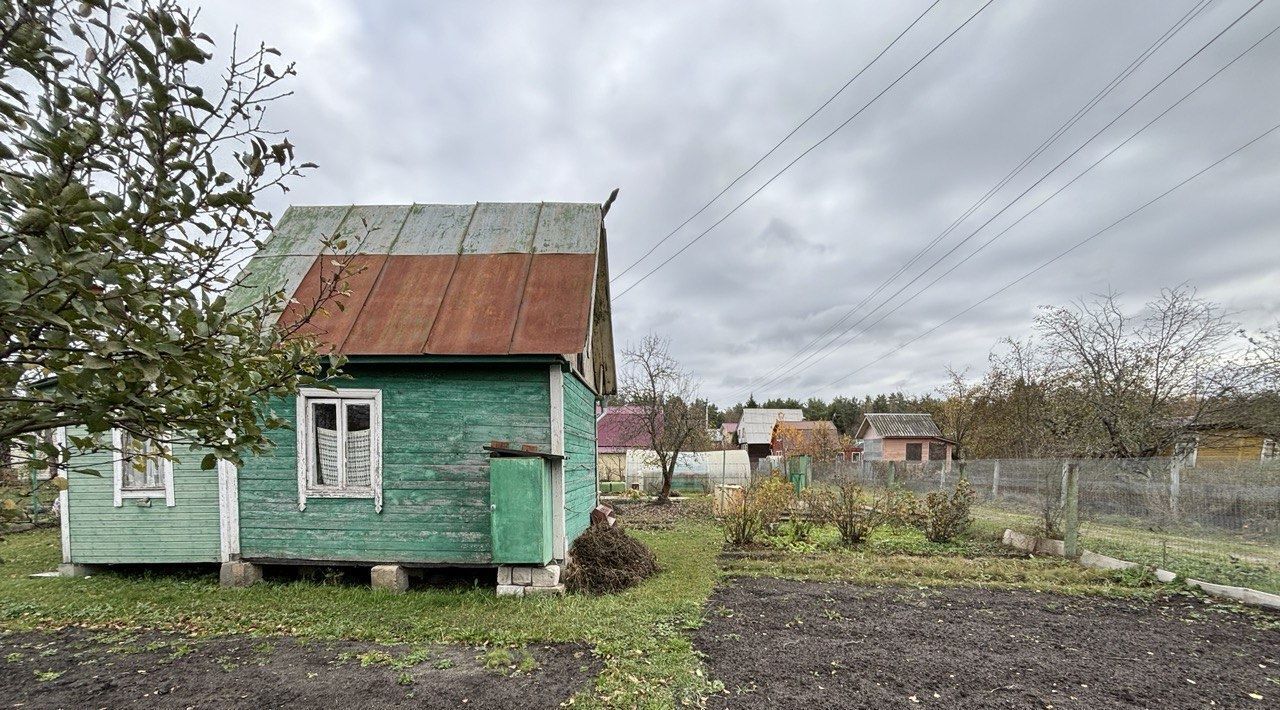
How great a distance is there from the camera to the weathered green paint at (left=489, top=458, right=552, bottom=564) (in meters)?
6.85

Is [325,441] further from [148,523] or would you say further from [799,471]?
[799,471]

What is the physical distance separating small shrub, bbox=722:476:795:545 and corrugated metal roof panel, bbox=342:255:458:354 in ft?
21.4

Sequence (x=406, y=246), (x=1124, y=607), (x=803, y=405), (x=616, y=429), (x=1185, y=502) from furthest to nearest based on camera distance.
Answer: (x=803, y=405), (x=616, y=429), (x=406, y=246), (x=1185, y=502), (x=1124, y=607)

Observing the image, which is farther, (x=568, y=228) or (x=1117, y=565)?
(x=568, y=228)

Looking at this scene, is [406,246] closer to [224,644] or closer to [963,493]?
[224,644]

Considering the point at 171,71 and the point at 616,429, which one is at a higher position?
the point at 171,71

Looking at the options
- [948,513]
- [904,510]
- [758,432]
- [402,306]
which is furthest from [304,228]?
[758,432]

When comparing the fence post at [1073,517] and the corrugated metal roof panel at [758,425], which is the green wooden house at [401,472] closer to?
the fence post at [1073,517]

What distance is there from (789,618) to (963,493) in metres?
7.07

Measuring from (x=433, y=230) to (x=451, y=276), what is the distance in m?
1.25

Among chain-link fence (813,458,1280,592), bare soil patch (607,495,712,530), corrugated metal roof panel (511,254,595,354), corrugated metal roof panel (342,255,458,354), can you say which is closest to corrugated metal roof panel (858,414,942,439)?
bare soil patch (607,495,712,530)

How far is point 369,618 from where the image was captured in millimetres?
6148

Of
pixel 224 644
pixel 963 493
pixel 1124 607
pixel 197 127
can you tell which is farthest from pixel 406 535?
pixel 963 493

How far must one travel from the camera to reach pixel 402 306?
Result: 787 centimetres
